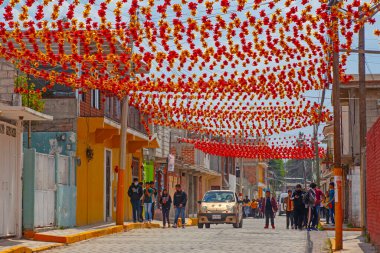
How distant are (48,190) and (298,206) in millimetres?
10423

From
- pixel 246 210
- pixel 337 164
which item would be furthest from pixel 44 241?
pixel 246 210

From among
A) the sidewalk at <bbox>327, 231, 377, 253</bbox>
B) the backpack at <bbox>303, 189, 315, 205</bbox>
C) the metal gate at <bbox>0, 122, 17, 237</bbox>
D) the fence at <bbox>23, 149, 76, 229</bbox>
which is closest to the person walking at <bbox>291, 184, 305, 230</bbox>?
the backpack at <bbox>303, 189, 315, 205</bbox>

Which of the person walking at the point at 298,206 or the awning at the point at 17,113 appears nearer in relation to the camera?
the awning at the point at 17,113

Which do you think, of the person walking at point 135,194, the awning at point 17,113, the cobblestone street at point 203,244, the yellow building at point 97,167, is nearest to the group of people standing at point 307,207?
the cobblestone street at point 203,244

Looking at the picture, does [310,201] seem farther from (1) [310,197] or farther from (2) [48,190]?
(2) [48,190]

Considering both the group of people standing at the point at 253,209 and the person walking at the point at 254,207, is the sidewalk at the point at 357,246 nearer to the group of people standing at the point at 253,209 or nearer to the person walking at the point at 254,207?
the group of people standing at the point at 253,209

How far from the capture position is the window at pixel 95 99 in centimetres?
3675

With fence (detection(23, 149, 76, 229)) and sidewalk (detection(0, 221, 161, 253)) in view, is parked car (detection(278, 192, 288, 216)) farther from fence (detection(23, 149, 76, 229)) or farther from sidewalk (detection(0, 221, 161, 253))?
sidewalk (detection(0, 221, 161, 253))

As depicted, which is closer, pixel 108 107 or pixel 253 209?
pixel 108 107

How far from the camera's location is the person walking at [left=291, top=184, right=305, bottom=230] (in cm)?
Result: 3319

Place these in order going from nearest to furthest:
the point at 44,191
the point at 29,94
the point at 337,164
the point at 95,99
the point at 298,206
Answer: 1. the point at 337,164
2. the point at 44,191
3. the point at 29,94
4. the point at 298,206
5. the point at 95,99

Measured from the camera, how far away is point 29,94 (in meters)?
31.1

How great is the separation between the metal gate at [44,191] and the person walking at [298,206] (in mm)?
9723

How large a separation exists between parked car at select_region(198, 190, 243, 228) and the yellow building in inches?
165
